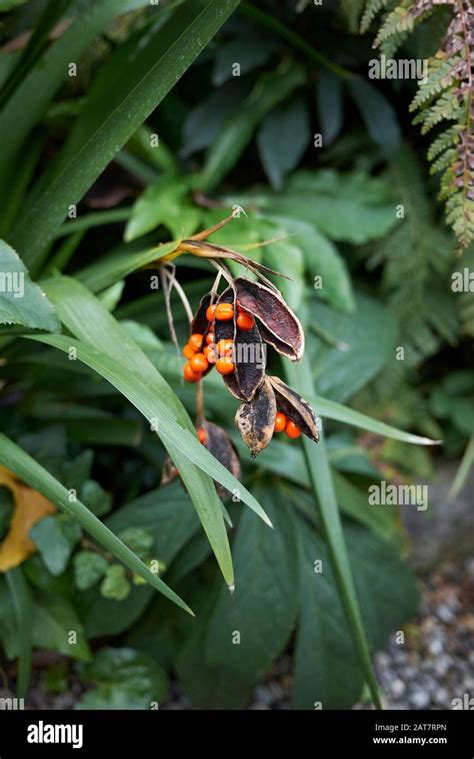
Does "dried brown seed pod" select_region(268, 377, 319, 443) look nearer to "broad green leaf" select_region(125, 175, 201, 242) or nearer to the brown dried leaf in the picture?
the brown dried leaf

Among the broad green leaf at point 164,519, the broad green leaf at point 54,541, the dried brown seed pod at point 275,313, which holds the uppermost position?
the dried brown seed pod at point 275,313

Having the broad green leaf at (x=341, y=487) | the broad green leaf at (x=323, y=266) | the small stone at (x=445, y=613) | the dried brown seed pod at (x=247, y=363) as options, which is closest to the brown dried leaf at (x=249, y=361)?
the dried brown seed pod at (x=247, y=363)

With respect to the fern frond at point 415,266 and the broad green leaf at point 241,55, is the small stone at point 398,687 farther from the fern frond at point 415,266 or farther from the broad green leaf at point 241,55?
the broad green leaf at point 241,55

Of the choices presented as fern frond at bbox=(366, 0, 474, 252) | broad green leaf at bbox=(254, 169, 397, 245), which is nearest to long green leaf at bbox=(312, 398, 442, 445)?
fern frond at bbox=(366, 0, 474, 252)

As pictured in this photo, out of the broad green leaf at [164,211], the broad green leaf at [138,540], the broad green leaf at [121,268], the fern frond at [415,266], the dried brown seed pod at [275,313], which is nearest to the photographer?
the dried brown seed pod at [275,313]

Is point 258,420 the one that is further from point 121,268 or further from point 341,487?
point 341,487

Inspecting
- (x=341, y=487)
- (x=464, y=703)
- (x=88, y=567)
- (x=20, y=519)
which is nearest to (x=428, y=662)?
(x=464, y=703)
